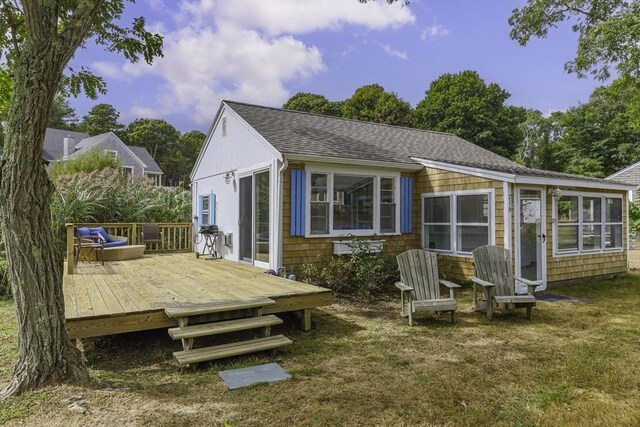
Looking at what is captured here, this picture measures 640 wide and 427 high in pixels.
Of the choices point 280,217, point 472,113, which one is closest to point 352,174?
point 280,217

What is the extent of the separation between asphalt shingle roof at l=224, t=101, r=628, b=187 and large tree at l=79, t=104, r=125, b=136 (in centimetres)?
3612

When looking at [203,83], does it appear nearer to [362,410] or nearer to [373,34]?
[373,34]

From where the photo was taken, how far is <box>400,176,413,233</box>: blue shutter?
869 centimetres

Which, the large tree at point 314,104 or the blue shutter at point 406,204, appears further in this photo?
the large tree at point 314,104

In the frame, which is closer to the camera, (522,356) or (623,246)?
(522,356)

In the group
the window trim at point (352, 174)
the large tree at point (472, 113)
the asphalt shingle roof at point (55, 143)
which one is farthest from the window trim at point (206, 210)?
the large tree at point (472, 113)

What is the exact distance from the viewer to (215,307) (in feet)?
13.9

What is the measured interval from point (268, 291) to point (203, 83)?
52.5 feet

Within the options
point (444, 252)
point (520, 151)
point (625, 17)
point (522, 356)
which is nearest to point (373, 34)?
point (625, 17)

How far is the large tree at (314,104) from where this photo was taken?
31.3 m

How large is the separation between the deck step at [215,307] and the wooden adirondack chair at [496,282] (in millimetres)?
3142

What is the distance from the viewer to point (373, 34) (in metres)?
11.5

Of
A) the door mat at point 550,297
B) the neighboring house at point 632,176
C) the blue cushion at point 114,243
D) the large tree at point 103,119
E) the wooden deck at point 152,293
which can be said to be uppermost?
the large tree at point 103,119

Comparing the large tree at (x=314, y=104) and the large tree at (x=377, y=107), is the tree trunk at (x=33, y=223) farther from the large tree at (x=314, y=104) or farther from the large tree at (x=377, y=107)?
the large tree at (x=314, y=104)
